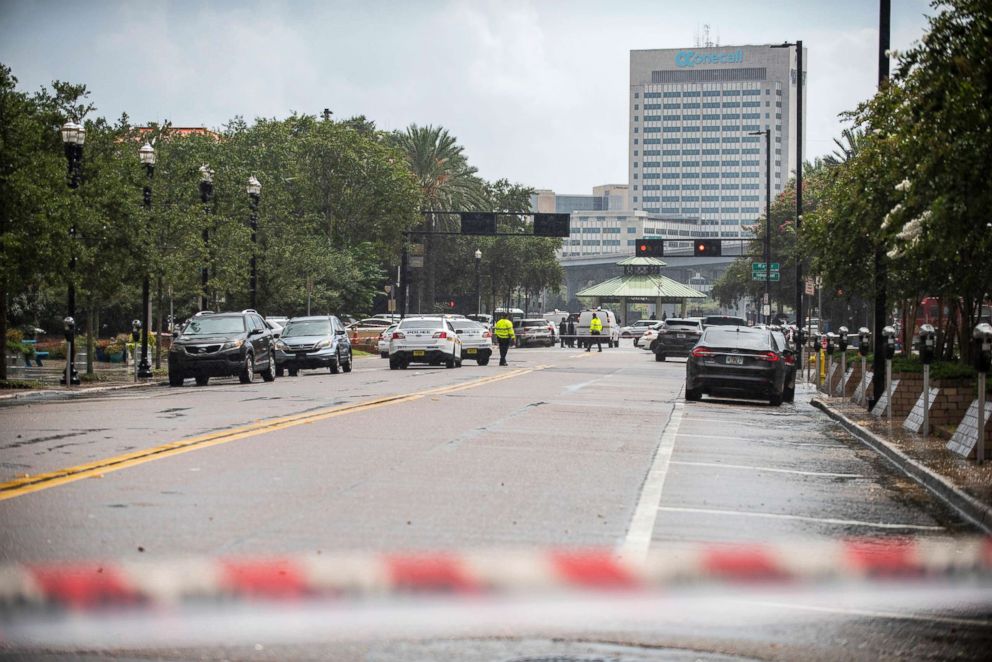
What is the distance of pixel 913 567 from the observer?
9.27 m

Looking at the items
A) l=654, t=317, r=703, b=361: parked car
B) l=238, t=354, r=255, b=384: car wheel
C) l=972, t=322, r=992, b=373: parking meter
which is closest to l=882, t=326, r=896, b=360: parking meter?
l=972, t=322, r=992, b=373: parking meter

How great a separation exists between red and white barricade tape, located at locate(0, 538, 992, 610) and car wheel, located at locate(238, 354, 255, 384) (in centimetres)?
2501

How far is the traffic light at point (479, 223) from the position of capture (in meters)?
76.4

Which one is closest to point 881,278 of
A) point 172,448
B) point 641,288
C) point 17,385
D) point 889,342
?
point 889,342

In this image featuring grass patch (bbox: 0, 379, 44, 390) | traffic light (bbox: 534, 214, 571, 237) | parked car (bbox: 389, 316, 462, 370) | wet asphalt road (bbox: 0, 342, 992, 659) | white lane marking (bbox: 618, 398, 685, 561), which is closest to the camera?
wet asphalt road (bbox: 0, 342, 992, 659)

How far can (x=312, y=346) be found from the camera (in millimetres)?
39375

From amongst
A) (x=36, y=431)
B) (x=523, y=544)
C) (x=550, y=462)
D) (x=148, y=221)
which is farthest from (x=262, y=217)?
(x=523, y=544)

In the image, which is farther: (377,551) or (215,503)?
(215,503)

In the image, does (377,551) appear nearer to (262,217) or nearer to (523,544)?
(523,544)

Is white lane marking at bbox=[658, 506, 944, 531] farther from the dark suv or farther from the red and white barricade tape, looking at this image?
the dark suv

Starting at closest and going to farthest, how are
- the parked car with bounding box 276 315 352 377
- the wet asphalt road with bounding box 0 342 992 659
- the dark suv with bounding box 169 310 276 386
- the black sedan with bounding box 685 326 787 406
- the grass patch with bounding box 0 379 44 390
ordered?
the wet asphalt road with bounding box 0 342 992 659, the black sedan with bounding box 685 326 787 406, the grass patch with bounding box 0 379 44 390, the dark suv with bounding box 169 310 276 386, the parked car with bounding box 276 315 352 377

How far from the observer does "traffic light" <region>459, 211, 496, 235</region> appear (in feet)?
251

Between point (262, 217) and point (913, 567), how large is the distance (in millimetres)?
45409

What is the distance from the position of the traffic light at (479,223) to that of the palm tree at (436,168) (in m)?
10.7
